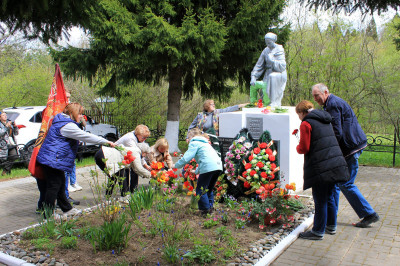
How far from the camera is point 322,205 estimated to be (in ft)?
14.5

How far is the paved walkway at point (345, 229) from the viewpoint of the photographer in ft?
13.1

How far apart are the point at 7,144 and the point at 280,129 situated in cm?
662

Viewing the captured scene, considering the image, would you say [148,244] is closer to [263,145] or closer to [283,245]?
[283,245]

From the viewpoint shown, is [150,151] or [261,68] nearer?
[150,151]

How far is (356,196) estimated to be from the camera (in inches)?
191

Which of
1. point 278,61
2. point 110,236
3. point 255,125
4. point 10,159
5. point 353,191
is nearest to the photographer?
point 110,236

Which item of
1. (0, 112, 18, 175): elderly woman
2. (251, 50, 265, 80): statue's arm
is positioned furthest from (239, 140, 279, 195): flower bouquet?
(0, 112, 18, 175): elderly woman

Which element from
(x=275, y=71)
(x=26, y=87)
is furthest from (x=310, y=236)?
(x=26, y=87)

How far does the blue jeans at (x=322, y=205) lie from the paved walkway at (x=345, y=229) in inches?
7.4

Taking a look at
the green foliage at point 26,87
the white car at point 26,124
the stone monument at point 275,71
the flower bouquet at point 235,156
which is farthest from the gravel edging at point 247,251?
the green foliage at point 26,87

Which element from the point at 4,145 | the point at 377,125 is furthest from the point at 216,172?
the point at 377,125

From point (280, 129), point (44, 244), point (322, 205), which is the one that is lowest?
point (44, 244)

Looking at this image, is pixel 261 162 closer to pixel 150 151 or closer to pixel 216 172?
pixel 216 172

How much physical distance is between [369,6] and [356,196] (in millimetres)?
3009
